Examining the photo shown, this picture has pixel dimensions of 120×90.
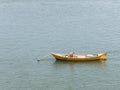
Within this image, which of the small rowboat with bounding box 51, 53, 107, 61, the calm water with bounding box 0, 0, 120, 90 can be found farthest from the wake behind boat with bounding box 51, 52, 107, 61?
the calm water with bounding box 0, 0, 120, 90

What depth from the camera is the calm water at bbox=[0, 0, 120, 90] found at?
41.1m

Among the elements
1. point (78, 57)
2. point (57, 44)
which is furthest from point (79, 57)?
point (57, 44)

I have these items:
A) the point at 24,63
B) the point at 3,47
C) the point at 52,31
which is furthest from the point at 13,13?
the point at 24,63

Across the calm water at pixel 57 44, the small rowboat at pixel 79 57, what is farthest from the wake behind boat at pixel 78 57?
the calm water at pixel 57 44

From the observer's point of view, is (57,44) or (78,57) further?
(57,44)

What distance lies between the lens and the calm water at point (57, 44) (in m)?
41.1

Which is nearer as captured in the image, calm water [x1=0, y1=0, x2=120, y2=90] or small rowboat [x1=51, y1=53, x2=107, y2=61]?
calm water [x1=0, y1=0, x2=120, y2=90]

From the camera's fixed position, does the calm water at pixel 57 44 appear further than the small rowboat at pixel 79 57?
No

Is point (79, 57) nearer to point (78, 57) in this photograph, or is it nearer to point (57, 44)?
point (78, 57)

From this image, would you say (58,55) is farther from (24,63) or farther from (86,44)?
(86,44)

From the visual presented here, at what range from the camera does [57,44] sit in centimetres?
5503

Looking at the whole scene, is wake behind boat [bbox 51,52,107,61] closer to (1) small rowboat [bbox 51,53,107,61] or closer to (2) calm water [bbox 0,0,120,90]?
(1) small rowboat [bbox 51,53,107,61]

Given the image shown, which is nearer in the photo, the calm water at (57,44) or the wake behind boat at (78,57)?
the calm water at (57,44)

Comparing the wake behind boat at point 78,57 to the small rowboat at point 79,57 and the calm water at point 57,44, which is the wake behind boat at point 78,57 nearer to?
the small rowboat at point 79,57
